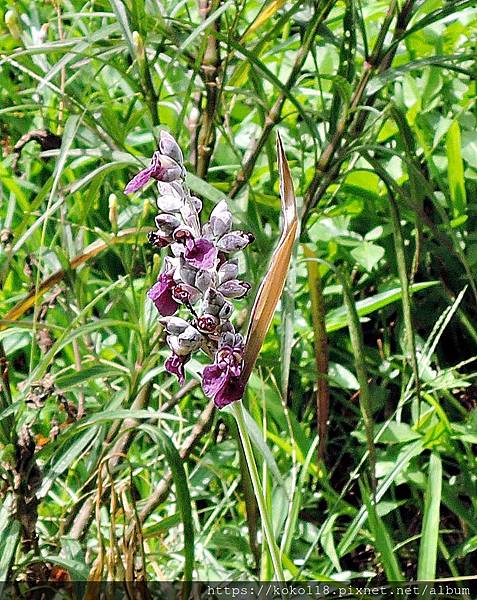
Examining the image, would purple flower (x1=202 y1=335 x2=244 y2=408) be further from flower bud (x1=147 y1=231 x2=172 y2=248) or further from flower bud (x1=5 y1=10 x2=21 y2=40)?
flower bud (x1=5 y1=10 x2=21 y2=40)

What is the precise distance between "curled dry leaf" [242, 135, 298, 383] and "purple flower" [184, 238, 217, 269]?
6 cm

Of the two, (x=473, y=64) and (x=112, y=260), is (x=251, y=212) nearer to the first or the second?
(x=112, y=260)

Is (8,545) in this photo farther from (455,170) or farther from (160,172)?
(455,170)

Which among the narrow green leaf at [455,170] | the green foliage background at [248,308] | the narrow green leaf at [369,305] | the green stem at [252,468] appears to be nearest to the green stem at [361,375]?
the green foliage background at [248,308]

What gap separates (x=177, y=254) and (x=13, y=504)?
1.90ft

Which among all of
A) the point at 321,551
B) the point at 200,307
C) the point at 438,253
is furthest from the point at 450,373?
the point at 200,307

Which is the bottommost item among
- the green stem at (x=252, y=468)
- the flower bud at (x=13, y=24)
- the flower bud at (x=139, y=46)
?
the green stem at (x=252, y=468)

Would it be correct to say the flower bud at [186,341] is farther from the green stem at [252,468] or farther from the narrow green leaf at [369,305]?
the narrow green leaf at [369,305]

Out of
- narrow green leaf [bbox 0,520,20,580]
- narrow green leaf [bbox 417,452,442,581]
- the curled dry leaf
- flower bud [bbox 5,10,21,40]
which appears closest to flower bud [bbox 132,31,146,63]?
flower bud [bbox 5,10,21,40]

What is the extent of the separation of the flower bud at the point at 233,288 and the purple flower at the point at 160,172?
0.33 feet

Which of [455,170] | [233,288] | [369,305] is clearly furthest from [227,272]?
[455,170]

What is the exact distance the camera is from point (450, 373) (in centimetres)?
149

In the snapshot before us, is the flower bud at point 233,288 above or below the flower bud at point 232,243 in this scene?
below

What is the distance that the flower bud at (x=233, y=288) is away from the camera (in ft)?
2.59
